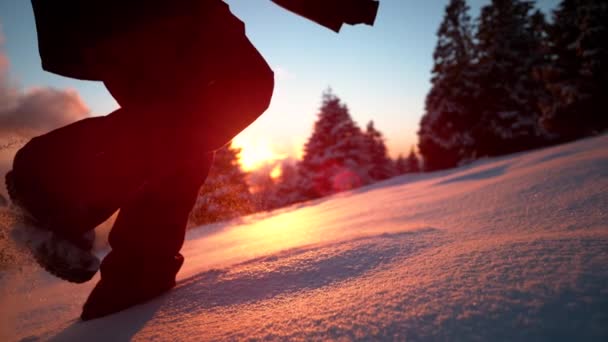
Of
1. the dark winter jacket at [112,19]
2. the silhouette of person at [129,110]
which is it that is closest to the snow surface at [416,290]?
the silhouette of person at [129,110]

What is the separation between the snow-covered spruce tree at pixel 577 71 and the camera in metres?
11.2

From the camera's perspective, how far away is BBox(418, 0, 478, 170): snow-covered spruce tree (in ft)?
49.4

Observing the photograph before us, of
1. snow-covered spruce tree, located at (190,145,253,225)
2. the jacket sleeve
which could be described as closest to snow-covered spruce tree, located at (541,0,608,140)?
snow-covered spruce tree, located at (190,145,253,225)

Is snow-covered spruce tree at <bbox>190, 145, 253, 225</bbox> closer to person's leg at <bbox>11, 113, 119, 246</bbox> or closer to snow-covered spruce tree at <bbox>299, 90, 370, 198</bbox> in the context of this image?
snow-covered spruce tree at <bbox>299, 90, 370, 198</bbox>

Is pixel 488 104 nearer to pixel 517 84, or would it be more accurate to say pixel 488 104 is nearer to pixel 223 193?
pixel 517 84

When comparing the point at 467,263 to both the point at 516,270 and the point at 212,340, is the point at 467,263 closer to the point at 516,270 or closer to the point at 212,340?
the point at 516,270

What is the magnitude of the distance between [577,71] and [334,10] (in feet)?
55.9

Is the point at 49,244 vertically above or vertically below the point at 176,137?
below

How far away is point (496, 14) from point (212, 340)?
19.6 m

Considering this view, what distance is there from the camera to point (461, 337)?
403mm

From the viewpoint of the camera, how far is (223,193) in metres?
13.1

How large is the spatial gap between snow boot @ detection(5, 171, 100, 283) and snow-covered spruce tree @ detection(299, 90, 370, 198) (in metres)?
16.8

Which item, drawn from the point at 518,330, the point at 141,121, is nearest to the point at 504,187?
the point at 518,330

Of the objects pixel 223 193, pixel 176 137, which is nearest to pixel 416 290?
pixel 176 137
